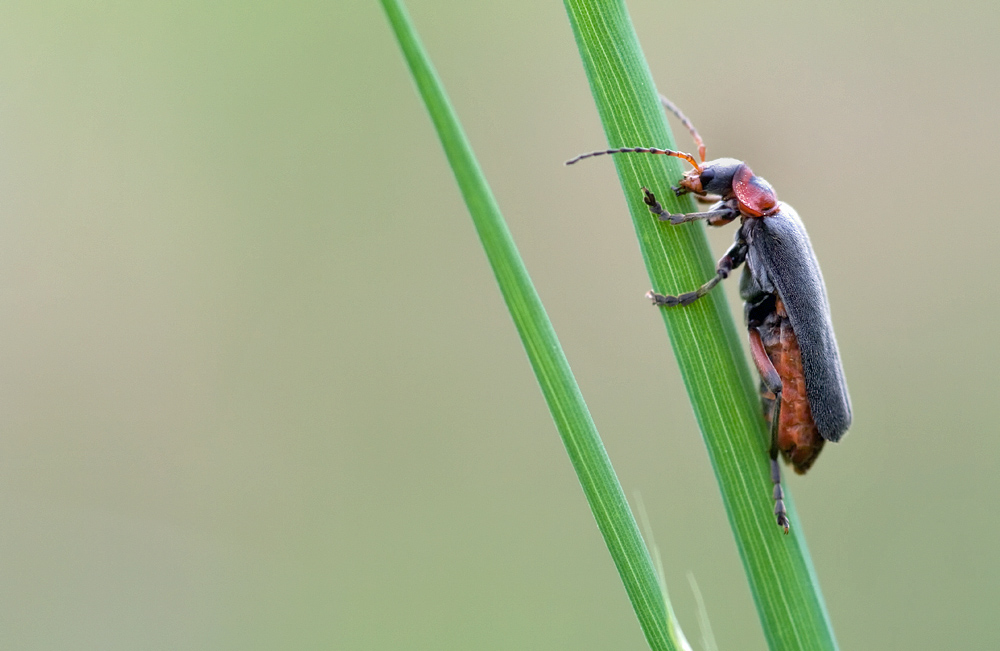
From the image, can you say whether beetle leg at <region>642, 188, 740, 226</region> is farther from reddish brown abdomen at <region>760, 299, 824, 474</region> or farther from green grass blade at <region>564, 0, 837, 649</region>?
reddish brown abdomen at <region>760, 299, 824, 474</region>

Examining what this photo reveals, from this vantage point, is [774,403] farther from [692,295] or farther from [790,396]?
[692,295]

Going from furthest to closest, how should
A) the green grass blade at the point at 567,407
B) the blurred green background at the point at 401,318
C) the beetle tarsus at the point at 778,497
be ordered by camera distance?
the blurred green background at the point at 401,318
the beetle tarsus at the point at 778,497
the green grass blade at the point at 567,407

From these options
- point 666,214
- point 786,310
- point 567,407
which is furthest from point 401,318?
point 567,407

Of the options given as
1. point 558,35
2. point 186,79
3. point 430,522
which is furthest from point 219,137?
point 430,522

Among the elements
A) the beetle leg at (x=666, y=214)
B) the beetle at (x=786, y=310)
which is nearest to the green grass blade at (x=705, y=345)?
the beetle leg at (x=666, y=214)

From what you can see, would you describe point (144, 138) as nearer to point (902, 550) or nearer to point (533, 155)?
point (533, 155)

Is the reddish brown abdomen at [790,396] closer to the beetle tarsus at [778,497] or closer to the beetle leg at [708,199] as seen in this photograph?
the beetle tarsus at [778,497]

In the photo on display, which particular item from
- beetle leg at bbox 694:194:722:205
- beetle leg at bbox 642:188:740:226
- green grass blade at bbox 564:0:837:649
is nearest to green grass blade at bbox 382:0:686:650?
green grass blade at bbox 564:0:837:649
